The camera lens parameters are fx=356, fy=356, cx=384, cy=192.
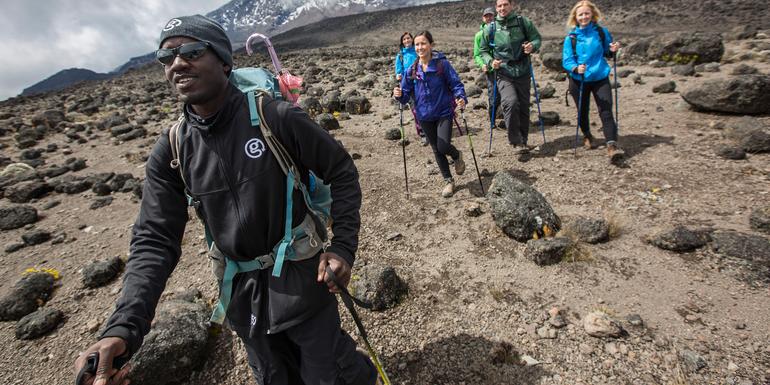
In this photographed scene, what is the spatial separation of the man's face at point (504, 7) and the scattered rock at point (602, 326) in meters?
5.42

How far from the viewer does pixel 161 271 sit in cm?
198

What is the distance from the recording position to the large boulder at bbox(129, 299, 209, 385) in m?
3.27

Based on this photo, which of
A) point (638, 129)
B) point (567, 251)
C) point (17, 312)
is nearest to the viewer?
point (567, 251)

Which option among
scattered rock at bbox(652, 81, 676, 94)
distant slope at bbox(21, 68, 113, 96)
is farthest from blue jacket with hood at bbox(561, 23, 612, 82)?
distant slope at bbox(21, 68, 113, 96)

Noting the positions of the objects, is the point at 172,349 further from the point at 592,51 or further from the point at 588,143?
the point at 588,143

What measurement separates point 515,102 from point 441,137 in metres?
2.02

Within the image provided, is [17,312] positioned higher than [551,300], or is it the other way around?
[17,312]

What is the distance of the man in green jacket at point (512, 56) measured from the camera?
21.6 feet

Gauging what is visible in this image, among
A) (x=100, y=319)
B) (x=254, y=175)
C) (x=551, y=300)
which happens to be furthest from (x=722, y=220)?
(x=100, y=319)

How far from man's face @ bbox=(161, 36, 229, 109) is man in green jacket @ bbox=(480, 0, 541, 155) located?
19.0ft

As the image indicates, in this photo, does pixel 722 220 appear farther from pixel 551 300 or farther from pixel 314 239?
pixel 314 239

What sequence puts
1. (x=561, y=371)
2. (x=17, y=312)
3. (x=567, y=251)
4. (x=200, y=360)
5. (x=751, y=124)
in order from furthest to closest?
(x=751, y=124) → (x=17, y=312) → (x=567, y=251) → (x=200, y=360) → (x=561, y=371)

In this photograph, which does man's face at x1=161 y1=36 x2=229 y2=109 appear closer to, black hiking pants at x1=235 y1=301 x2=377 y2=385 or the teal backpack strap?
the teal backpack strap

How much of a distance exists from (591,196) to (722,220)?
1.51 meters
